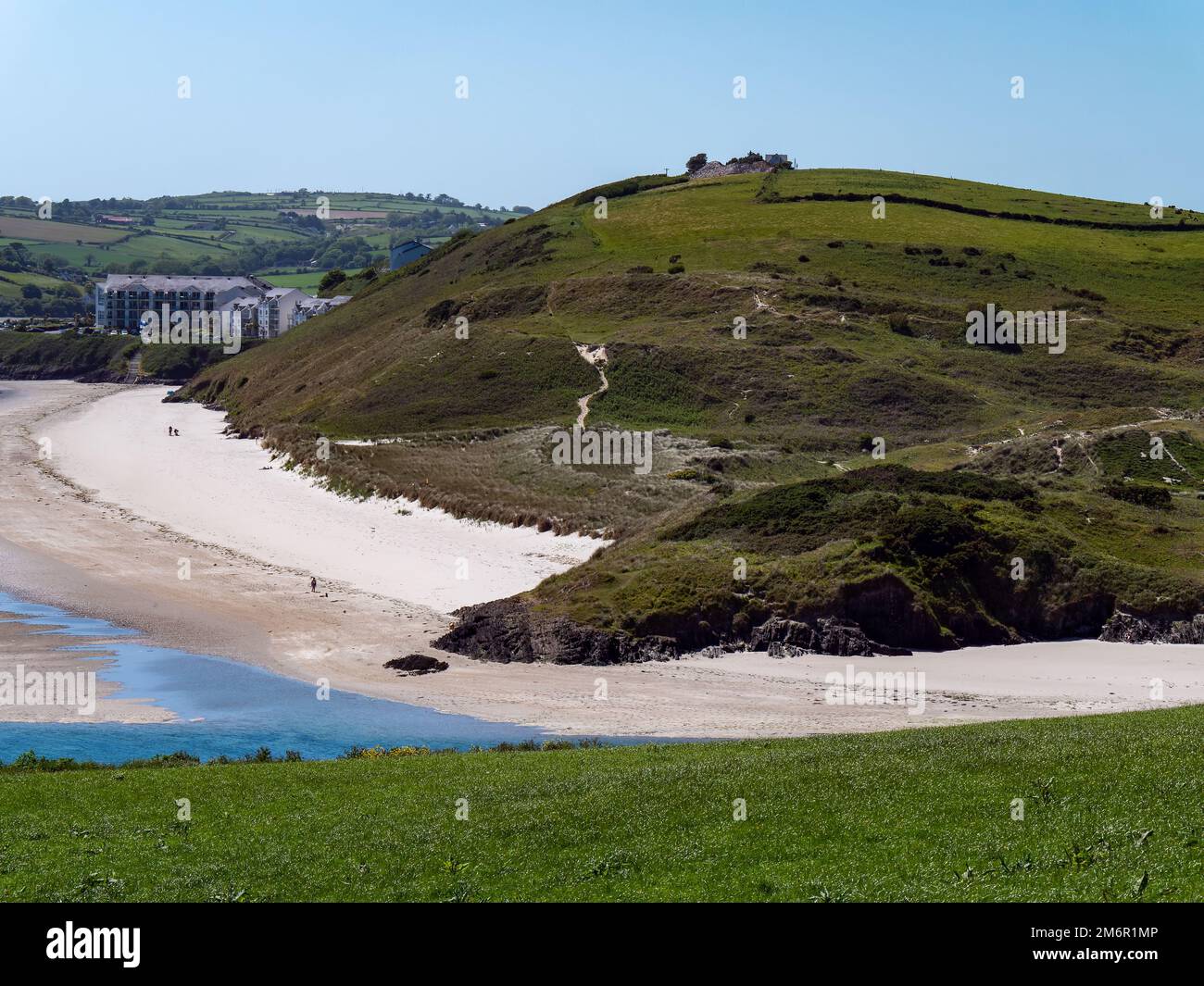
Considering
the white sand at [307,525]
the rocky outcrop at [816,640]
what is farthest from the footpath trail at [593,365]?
the rocky outcrop at [816,640]

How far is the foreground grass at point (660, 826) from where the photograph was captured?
49.7ft

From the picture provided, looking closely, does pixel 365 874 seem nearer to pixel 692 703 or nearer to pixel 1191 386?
pixel 692 703

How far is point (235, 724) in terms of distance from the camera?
32531mm

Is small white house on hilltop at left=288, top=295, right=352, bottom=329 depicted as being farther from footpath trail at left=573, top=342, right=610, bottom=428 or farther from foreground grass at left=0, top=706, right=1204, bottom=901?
foreground grass at left=0, top=706, right=1204, bottom=901

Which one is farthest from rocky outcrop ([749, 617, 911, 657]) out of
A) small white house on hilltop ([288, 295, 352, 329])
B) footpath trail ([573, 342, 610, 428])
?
small white house on hilltop ([288, 295, 352, 329])

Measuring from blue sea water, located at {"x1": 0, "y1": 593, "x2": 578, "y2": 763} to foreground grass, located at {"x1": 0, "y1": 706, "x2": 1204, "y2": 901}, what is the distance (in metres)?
6.62

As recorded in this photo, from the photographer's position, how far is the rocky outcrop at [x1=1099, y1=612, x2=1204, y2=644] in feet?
131

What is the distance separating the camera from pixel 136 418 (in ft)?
369

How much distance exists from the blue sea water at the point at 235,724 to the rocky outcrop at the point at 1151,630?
18663 mm

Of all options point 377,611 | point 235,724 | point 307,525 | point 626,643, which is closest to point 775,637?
point 626,643

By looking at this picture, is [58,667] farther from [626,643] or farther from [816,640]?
[816,640]

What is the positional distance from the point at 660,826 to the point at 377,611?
28728 millimetres

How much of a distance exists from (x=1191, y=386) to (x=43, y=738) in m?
79.7
